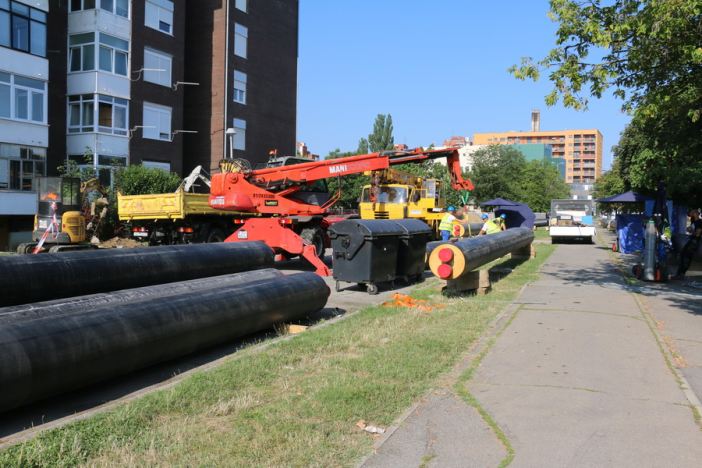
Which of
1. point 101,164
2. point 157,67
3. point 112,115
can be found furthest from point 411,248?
point 157,67

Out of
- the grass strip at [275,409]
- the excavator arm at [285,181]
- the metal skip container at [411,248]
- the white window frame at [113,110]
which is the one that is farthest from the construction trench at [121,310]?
the white window frame at [113,110]

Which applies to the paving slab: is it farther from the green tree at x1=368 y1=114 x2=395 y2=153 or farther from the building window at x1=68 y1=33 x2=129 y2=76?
the green tree at x1=368 y1=114 x2=395 y2=153

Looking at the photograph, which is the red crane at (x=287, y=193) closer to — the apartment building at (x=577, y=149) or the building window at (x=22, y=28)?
the building window at (x=22, y=28)

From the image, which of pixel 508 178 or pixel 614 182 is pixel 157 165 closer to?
pixel 614 182

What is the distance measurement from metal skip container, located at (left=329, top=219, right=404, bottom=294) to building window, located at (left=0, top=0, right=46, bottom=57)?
Answer: 1961 centimetres

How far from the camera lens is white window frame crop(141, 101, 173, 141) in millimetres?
30016

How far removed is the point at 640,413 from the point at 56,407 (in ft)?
16.0

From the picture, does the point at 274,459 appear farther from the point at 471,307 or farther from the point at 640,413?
the point at 471,307

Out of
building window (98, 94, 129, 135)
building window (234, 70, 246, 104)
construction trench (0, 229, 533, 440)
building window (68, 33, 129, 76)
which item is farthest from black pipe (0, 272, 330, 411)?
building window (234, 70, 246, 104)

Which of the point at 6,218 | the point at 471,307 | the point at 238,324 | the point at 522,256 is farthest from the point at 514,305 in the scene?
the point at 6,218

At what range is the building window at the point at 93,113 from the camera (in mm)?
27312

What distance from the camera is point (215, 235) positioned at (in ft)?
61.7

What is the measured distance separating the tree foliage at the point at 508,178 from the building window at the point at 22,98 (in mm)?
44561

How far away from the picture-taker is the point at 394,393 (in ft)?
17.5
